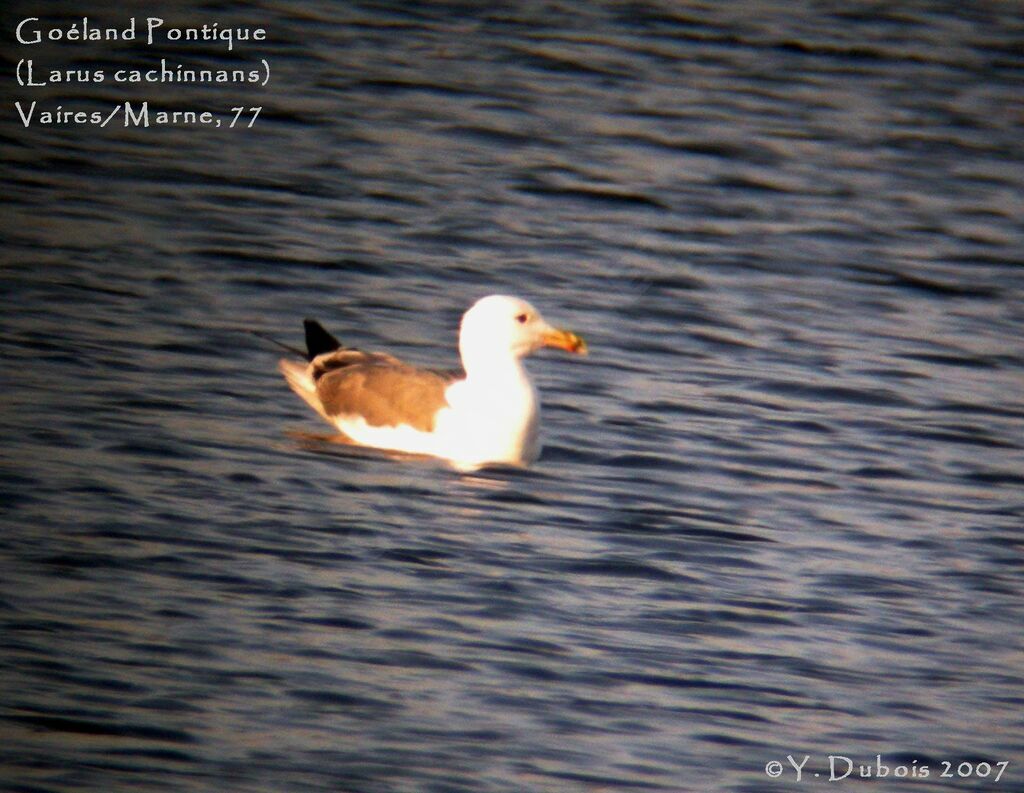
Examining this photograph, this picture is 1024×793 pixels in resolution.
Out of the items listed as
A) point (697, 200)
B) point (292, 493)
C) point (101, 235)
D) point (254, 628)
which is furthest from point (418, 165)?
point (254, 628)

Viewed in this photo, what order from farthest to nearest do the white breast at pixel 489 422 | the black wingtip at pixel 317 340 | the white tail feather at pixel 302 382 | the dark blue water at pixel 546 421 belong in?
the black wingtip at pixel 317 340 < the white tail feather at pixel 302 382 < the white breast at pixel 489 422 < the dark blue water at pixel 546 421

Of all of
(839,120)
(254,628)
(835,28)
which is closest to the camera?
(254,628)

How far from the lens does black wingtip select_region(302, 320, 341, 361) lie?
10.5m

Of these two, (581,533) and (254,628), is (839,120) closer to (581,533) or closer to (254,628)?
(581,533)

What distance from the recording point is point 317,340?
1053cm

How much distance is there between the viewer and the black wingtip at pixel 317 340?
1052cm

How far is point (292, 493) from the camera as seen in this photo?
900cm

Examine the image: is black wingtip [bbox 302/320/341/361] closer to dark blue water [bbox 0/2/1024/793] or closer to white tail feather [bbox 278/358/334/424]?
white tail feather [bbox 278/358/334/424]

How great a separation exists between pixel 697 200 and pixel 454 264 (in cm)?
311

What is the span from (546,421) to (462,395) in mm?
997

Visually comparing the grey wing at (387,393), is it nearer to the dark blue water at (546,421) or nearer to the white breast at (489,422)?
the white breast at (489,422)

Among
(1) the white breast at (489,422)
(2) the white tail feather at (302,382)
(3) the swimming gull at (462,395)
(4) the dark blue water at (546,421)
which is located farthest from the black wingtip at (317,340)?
(1) the white breast at (489,422)

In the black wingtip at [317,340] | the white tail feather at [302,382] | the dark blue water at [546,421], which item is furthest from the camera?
the black wingtip at [317,340]

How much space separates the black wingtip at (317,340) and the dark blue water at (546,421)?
369 mm
